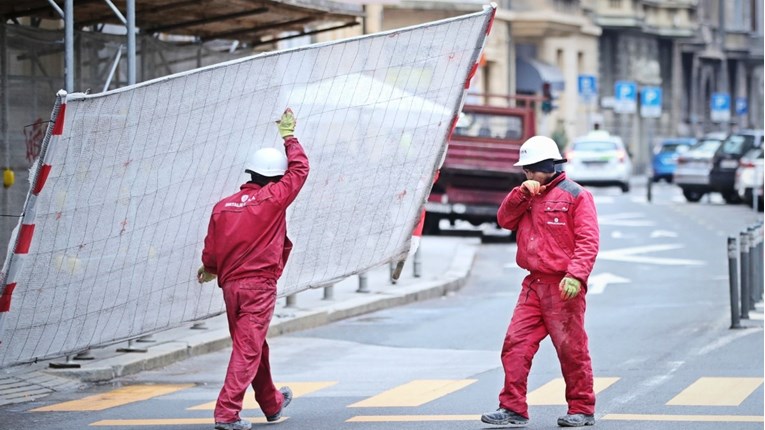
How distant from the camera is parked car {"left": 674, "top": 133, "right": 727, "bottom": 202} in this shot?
4125cm

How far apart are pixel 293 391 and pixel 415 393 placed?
908 mm

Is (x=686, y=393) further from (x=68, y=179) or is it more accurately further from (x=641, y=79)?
(x=641, y=79)

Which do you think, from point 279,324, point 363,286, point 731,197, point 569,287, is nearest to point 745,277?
point 279,324

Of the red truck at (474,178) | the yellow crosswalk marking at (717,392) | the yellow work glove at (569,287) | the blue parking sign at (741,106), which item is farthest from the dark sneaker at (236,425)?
the blue parking sign at (741,106)

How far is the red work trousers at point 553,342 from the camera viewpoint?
9.91 meters

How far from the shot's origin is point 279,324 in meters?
16.2

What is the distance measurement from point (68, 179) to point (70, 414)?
1668 millimetres

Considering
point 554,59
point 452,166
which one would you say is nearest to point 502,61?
point 554,59

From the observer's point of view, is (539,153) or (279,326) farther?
(279,326)

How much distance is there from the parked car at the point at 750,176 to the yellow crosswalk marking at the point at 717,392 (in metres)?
24.8

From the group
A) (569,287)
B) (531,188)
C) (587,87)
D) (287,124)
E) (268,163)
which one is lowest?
(569,287)

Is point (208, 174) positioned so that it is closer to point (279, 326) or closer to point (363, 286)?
point (279, 326)

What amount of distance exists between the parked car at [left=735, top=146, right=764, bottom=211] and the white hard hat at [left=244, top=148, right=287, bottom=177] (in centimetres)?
2742

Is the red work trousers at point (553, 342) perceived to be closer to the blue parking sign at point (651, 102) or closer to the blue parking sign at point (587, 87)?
the blue parking sign at point (587, 87)
